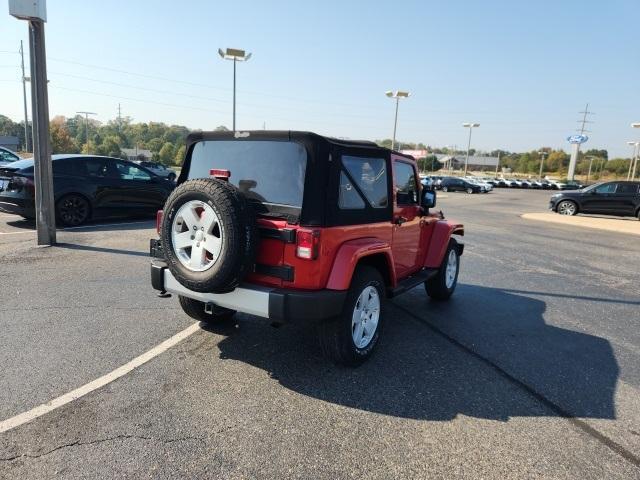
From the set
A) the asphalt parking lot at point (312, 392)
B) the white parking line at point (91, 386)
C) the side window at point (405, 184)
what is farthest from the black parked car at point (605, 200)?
the white parking line at point (91, 386)

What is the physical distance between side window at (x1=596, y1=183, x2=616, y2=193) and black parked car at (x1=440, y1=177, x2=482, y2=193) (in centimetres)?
2349

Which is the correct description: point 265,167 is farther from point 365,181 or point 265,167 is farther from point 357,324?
point 357,324

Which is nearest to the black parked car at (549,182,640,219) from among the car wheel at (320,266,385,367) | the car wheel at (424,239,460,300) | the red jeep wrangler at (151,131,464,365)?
the car wheel at (424,239,460,300)

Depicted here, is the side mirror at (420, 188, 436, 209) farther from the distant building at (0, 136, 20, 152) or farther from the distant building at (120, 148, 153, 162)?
the distant building at (0, 136, 20, 152)

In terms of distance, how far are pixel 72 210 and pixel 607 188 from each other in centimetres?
2052

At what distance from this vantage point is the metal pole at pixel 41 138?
7.71 metres

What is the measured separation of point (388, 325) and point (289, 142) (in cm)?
238

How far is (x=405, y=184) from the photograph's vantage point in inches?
193

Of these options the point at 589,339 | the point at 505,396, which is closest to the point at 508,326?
the point at 589,339

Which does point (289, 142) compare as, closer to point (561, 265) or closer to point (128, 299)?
point (128, 299)

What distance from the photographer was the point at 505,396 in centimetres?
351

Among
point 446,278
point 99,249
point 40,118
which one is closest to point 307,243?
point 446,278

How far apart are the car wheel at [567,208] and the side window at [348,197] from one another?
20.0m

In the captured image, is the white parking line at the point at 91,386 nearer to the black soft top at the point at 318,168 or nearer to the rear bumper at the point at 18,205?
the black soft top at the point at 318,168
